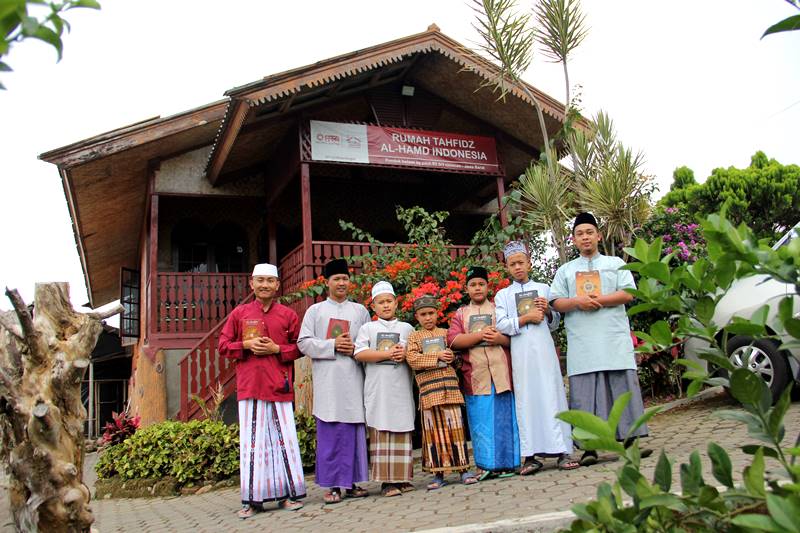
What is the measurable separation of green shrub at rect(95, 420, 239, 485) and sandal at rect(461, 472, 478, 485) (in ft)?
10.6

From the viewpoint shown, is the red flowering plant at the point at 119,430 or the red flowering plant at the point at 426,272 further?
the red flowering plant at the point at 119,430

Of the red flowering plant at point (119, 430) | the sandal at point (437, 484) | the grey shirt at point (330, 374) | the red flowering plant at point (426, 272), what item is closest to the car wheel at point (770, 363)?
the red flowering plant at point (426, 272)

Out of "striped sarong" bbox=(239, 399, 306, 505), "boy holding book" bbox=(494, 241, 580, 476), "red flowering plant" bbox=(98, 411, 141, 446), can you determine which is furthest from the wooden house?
"striped sarong" bbox=(239, 399, 306, 505)

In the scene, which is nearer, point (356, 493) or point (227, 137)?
point (356, 493)

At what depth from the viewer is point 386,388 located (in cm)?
530

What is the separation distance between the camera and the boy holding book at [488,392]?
5191 millimetres

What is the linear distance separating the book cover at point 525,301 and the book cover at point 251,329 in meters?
2.04

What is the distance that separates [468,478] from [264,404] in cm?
165

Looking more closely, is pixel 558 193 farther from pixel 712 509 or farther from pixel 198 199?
pixel 198 199

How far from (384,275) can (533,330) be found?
2.88m

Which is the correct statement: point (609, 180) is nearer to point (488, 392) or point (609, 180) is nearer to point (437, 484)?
point (488, 392)

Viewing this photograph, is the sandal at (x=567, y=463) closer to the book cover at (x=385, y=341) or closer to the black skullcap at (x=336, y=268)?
the book cover at (x=385, y=341)

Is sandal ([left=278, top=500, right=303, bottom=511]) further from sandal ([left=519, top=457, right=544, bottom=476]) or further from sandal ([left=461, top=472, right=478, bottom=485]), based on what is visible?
sandal ([left=519, top=457, right=544, bottom=476])

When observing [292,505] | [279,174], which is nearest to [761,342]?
[292,505]
